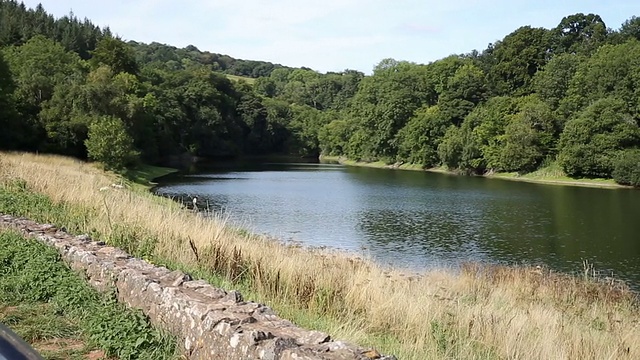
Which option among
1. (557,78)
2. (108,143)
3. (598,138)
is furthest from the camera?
(557,78)

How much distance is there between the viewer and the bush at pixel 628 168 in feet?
169

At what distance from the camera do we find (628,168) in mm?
52156

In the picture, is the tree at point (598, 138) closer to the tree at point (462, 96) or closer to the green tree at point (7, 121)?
the tree at point (462, 96)

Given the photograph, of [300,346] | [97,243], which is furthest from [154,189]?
[300,346]

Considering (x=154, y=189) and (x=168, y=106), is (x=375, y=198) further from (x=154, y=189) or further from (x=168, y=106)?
(x=168, y=106)

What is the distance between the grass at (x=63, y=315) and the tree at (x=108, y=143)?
1451 inches

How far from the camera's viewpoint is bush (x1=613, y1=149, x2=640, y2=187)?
5147 cm

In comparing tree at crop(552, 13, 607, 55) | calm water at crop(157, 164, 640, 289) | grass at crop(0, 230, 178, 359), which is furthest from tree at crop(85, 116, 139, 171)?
tree at crop(552, 13, 607, 55)

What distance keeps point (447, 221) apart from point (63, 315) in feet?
83.0

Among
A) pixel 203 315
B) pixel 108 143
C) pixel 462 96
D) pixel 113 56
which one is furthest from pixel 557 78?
pixel 203 315

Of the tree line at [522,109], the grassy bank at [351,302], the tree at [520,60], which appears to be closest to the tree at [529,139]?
the tree line at [522,109]

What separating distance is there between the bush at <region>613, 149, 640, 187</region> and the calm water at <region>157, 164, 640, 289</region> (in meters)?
4.21

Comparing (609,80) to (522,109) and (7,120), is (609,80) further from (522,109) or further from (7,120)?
(7,120)

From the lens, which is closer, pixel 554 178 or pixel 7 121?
pixel 7 121
